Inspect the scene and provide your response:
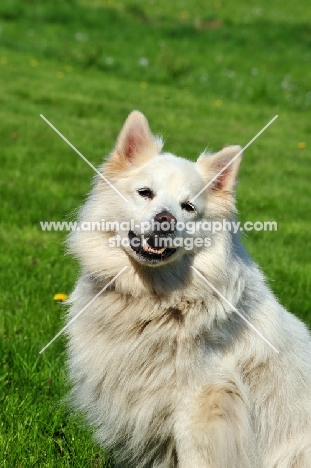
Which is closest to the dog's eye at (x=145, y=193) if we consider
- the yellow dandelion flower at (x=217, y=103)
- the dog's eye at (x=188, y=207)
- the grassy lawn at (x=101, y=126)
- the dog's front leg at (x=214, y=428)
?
the dog's eye at (x=188, y=207)

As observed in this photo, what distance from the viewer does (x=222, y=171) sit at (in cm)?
375

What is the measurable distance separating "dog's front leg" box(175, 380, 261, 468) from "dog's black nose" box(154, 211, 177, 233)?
798 millimetres

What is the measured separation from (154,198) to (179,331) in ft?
2.36

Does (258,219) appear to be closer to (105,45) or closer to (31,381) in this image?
(31,381)

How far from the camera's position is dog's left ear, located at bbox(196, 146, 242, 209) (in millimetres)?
3738

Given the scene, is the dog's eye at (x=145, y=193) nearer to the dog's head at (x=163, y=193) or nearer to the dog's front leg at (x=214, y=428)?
the dog's head at (x=163, y=193)

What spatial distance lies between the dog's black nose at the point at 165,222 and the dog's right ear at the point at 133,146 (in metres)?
0.53

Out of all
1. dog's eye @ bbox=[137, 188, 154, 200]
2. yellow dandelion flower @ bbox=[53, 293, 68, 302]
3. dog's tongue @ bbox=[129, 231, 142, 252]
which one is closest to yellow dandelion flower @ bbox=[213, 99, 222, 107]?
yellow dandelion flower @ bbox=[53, 293, 68, 302]

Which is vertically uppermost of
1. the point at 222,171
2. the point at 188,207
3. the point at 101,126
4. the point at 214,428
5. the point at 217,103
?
the point at 222,171

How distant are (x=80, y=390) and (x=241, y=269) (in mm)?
1118

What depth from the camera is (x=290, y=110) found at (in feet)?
47.3

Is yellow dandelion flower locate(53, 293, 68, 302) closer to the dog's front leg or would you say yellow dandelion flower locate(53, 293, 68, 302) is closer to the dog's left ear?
the dog's left ear

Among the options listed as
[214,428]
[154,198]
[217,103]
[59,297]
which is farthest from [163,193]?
[217,103]

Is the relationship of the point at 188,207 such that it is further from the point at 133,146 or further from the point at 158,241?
the point at 133,146
